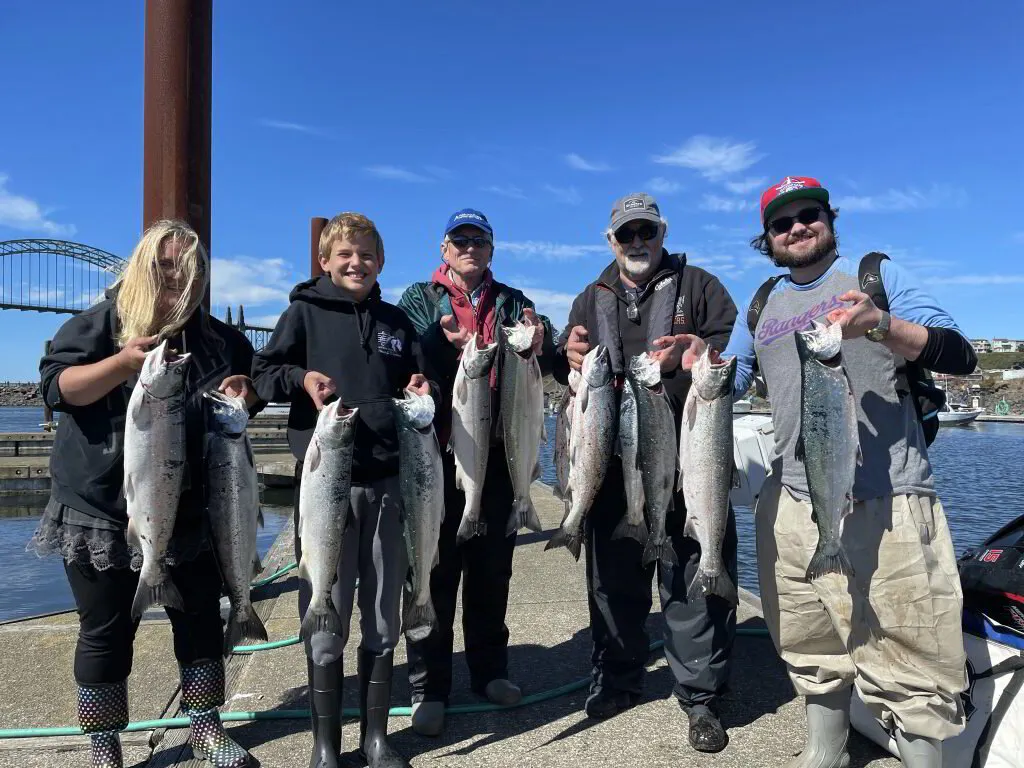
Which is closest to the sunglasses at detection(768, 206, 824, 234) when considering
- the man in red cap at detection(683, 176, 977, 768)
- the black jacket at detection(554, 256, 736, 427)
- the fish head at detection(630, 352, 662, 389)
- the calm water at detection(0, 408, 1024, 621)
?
the man in red cap at detection(683, 176, 977, 768)

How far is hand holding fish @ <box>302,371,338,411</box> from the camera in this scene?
132 inches

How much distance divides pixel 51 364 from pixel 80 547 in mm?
869

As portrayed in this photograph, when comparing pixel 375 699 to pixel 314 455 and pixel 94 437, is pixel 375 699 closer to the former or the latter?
pixel 314 455

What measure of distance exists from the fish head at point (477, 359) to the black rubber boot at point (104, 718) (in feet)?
7.58

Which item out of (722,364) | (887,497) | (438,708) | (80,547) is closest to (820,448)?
(887,497)

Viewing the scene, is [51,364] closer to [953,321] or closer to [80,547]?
[80,547]

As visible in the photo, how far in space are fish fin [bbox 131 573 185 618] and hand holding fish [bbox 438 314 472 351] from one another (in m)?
1.90

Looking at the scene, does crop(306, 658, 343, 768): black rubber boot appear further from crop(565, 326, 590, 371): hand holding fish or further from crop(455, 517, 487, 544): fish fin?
crop(565, 326, 590, 371): hand holding fish

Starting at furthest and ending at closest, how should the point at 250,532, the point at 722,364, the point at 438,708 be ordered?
the point at 438,708, the point at 722,364, the point at 250,532

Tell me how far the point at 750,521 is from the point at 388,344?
1632 cm

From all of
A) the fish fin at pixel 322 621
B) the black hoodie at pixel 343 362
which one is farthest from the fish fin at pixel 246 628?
the black hoodie at pixel 343 362

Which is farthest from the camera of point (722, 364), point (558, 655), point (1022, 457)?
point (1022, 457)

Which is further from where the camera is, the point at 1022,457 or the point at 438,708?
the point at 1022,457

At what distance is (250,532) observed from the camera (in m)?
3.31
